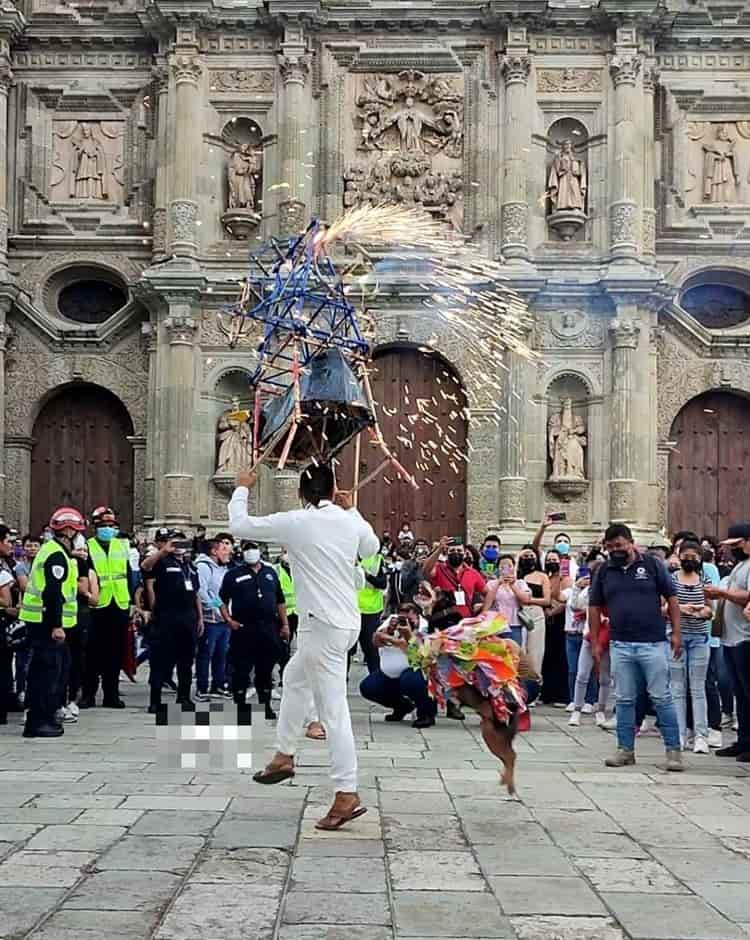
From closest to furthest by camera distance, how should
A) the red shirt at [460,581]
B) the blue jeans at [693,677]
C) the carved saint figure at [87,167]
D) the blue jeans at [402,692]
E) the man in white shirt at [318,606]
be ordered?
the man in white shirt at [318,606] → the blue jeans at [693,677] → the blue jeans at [402,692] → the red shirt at [460,581] → the carved saint figure at [87,167]

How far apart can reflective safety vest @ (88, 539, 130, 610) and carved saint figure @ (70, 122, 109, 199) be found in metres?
12.7

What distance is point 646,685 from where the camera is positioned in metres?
10.4

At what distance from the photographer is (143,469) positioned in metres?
24.9

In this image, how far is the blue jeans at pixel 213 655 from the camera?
15289 millimetres

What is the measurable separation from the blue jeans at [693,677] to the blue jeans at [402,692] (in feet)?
7.37

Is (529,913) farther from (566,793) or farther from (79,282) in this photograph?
(79,282)

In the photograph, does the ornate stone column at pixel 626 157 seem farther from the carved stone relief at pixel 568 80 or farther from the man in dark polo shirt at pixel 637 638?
the man in dark polo shirt at pixel 637 638

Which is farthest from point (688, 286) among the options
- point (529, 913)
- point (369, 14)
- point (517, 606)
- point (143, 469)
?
point (529, 913)

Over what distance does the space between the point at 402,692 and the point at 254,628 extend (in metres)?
1.53

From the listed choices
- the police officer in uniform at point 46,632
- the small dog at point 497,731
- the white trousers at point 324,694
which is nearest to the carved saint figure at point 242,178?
the police officer in uniform at point 46,632

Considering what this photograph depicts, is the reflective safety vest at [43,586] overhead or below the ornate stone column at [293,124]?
below

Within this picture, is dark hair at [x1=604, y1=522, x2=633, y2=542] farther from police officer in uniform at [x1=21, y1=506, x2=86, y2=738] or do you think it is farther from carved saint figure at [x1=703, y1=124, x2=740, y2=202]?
carved saint figure at [x1=703, y1=124, x2=740, y2=202]

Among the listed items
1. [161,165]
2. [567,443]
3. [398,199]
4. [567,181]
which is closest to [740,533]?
[567,443]

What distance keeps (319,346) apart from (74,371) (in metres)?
16.2
